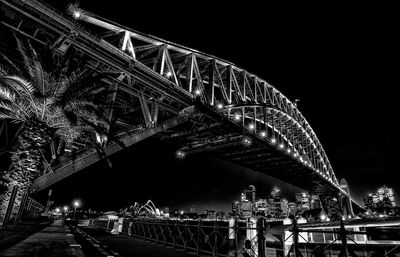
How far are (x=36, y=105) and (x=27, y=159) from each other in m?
2.46

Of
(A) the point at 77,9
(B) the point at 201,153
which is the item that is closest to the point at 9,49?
(A) the point at 77,9

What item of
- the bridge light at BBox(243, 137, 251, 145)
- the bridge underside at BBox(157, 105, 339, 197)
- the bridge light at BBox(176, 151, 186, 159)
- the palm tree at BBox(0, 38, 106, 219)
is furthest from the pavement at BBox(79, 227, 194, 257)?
the bridge light at BBox(176, 151, 186, 159)

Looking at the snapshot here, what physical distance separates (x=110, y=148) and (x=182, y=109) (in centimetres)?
708

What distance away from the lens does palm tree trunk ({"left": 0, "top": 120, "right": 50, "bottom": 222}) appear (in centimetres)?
906

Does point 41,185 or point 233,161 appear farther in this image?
point 233,161

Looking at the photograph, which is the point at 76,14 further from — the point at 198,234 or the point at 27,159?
the point at 198,234

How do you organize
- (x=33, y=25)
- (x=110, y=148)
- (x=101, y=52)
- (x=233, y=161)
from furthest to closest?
(x=233, y=161) < (x=110, y=148) < (x=101, y=52) < (x=33, y=25)

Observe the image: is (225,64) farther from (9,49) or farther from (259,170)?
(259,170)

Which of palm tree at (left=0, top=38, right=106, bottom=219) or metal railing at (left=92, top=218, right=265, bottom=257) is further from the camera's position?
metal railing at (left=92, top=218, right=265, bottom=257)

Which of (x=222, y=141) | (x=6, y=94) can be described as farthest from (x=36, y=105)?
(x=222, y=141)

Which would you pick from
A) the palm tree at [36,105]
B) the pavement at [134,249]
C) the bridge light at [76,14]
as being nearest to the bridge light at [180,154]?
the pavement at [134,249]

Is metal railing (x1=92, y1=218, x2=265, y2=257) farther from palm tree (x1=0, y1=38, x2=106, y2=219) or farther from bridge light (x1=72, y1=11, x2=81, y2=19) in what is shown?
bridge light (x1=72, y1=11, x2=81, y2=19)

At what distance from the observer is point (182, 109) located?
19.7 meters

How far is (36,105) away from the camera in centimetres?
1035
